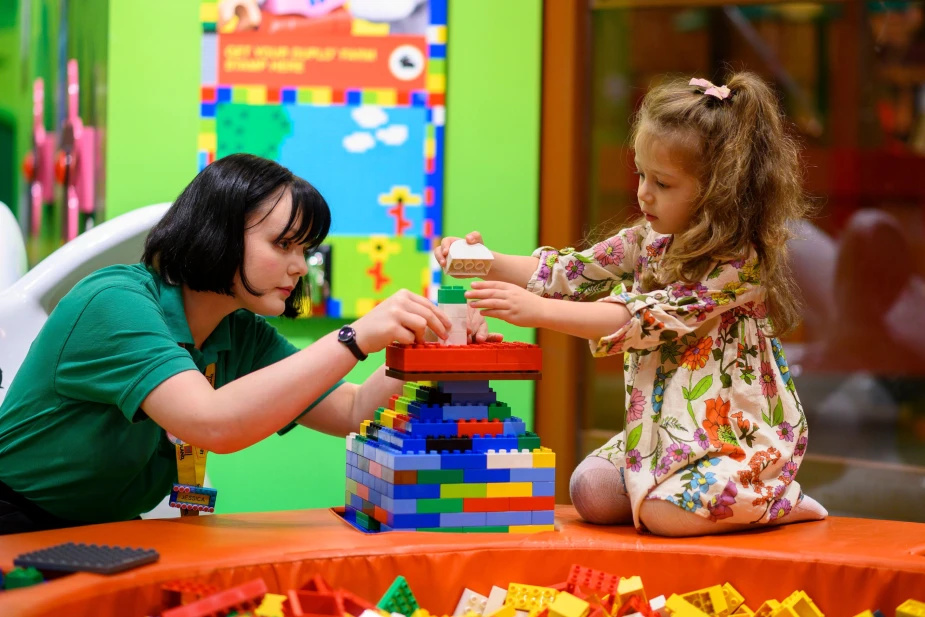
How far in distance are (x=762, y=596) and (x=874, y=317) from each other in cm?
161

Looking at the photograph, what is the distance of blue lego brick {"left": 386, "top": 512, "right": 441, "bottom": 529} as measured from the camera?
1.38 metres

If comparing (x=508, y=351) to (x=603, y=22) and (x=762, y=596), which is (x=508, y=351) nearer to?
(x=762, y=596)

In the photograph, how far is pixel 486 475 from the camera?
1.40 meters

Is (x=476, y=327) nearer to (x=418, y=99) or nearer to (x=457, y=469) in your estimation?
(x=457, y=469)

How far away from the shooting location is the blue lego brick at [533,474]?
55.7 inches

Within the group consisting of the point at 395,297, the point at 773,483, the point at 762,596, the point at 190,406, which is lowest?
the point at 762,596

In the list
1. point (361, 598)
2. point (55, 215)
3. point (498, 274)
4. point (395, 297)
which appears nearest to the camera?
point (361, 598)

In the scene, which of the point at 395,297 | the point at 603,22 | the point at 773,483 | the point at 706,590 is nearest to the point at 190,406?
the point at 395,297

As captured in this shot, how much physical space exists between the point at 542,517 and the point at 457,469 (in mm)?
154

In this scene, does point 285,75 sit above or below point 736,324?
above

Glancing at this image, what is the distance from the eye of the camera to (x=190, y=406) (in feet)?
4.21

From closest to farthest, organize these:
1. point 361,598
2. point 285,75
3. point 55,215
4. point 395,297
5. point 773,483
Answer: point 361,598, point 395,297, point 773,483, point 285,75, point 55,215

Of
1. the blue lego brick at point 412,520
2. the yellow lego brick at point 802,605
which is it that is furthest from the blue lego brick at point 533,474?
the yellow lego brick at point 802,605

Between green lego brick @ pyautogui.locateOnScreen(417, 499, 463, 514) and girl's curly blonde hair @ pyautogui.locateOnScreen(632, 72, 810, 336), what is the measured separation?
0.46 meters
